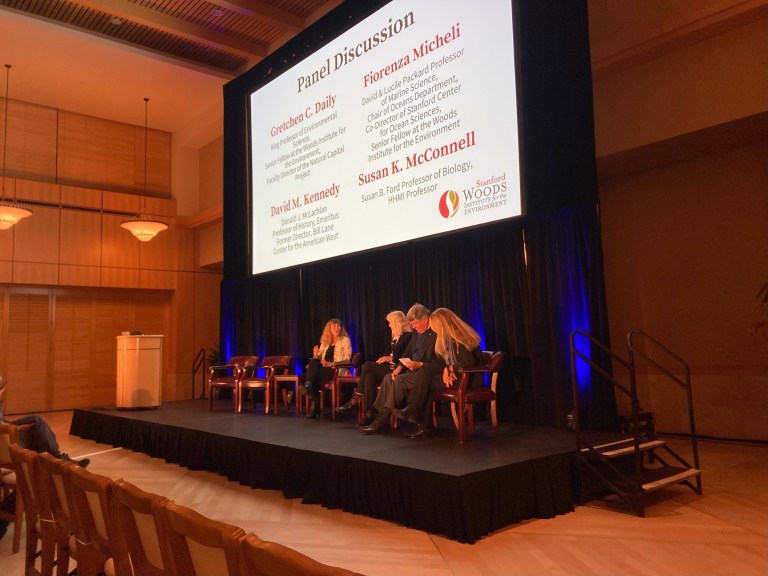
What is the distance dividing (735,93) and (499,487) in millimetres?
3697

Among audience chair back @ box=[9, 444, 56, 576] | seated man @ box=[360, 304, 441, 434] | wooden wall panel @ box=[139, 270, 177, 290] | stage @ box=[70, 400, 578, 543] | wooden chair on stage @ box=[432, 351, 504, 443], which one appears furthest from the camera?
wooden wall panel @ box=[139, 270, 177, 290]

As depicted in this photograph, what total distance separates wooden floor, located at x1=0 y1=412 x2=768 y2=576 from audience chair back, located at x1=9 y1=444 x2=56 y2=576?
0.45 metres

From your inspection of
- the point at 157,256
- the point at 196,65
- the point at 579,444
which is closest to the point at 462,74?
the point at 579,444

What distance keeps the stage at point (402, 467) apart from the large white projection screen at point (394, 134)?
179 centimetres

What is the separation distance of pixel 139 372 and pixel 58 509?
5.06 m

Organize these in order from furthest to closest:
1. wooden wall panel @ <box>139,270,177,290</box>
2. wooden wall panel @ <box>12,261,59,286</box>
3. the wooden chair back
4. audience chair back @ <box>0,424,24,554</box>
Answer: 1. wooden wall panel @ <box>139,270,177,290</box>
2. wooden wall panel @ <box>12,261,59,286</box>
3. the wooden chair back
4. audience chair back @ <box>0,424,24,554</box>

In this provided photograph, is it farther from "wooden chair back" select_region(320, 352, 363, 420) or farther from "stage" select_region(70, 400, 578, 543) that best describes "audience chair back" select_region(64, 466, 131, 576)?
"wooden chair back" select_region(320, 352, 363, 420)

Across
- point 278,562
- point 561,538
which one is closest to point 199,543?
point 278,562

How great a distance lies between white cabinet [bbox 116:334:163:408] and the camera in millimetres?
6773

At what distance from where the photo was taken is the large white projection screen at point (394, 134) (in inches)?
182

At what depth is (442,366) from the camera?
4.38m

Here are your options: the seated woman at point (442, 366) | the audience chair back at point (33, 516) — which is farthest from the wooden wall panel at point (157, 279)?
the audience chair back at point (33, 516)

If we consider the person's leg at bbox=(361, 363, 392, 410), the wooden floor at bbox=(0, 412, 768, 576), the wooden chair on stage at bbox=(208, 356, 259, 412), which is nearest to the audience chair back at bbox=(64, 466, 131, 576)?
the wooden floor at bbox=(0, 412, 768, 576)

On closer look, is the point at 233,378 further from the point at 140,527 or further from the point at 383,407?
the point at 140,527
